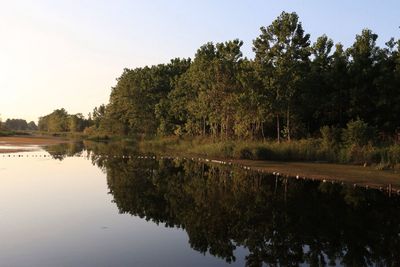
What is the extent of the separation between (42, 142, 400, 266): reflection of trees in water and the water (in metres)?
0.04

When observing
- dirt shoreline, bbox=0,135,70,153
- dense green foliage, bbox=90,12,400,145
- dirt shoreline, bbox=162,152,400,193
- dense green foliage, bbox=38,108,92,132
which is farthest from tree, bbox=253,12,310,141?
dense green foliage, bbox=38,108,92,132

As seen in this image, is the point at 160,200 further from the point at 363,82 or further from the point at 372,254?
the point at 363,82

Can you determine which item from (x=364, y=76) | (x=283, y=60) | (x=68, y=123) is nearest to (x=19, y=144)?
(x=283, y=60)

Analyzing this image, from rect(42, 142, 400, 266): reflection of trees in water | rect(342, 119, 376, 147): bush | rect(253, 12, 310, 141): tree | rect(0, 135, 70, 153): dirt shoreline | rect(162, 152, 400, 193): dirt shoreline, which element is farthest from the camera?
rect(0, 135, 70, 153): dirt shoreline

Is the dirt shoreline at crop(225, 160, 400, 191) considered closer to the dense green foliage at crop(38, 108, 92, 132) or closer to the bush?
the bush

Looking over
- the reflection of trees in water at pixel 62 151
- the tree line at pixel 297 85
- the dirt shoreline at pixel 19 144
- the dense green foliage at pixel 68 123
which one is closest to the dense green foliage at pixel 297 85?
the tree line at pixel 297 85

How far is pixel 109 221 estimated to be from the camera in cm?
1579

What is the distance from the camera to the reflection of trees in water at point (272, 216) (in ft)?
39.8

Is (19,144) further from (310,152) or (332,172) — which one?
(332,172)

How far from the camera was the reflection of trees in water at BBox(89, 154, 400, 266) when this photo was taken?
12117 mm

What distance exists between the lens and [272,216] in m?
16.5

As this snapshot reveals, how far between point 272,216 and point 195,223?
Answer: 3.11m

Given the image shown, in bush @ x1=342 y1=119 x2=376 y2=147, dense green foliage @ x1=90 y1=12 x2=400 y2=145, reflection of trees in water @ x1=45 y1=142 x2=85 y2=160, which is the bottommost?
reflection of trees in water @ x1=45 y1=142 x2=85 y2=160

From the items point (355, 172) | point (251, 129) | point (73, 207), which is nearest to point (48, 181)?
point (73, 207)
